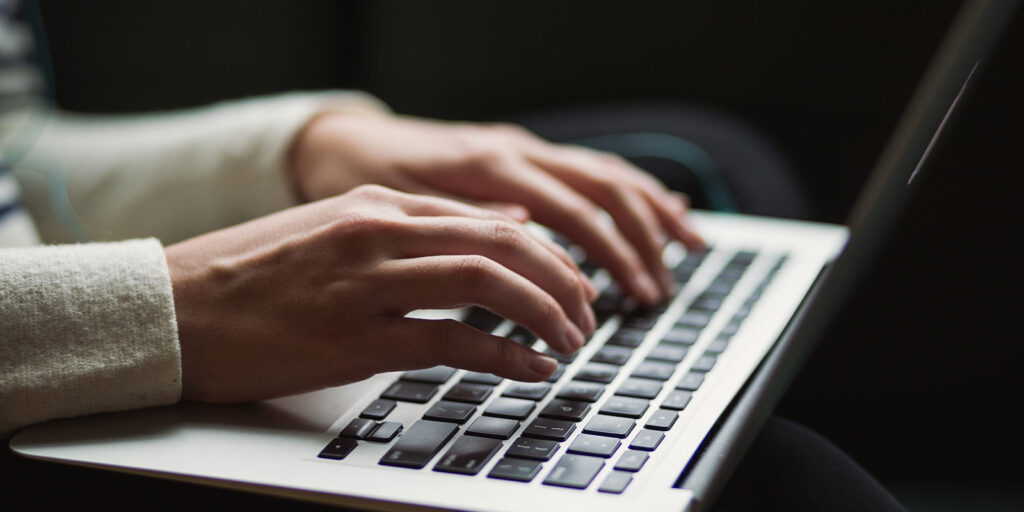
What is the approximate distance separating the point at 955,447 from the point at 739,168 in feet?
1.17

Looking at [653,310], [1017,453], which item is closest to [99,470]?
[653,310]

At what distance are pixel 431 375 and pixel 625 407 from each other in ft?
0.36

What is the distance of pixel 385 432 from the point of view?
1.39 ft

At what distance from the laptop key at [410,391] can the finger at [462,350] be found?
0.08 feet

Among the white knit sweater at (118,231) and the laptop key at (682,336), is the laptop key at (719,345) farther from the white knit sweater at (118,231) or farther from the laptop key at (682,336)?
the white knit sweater at (118,231)

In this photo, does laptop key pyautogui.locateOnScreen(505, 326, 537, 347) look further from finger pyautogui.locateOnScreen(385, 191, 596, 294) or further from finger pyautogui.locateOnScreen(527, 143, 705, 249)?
finger pyautogui.locateOnScreen(527, 143, 705, 249)

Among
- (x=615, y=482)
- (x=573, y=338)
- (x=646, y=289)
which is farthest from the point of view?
(x=646, y=289)

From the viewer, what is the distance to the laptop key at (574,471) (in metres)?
0.37

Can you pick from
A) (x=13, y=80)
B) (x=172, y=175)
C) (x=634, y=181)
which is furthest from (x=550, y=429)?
(x=13, y=80)

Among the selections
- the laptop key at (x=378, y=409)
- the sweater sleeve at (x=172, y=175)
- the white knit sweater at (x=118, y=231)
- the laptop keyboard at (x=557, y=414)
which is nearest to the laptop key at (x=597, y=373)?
the laptop keyboard at (x=557, y=414)

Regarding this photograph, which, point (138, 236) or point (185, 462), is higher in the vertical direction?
point (185, 462)

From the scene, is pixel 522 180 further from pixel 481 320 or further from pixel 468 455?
pixel 468 455

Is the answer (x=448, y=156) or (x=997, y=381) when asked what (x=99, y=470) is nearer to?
(x=448, y=156)

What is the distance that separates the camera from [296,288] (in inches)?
18.0
